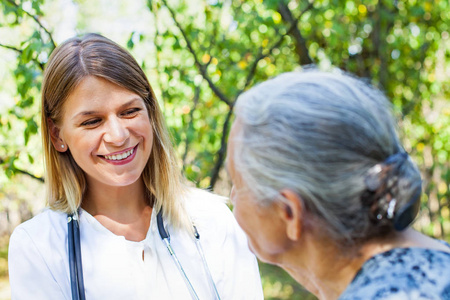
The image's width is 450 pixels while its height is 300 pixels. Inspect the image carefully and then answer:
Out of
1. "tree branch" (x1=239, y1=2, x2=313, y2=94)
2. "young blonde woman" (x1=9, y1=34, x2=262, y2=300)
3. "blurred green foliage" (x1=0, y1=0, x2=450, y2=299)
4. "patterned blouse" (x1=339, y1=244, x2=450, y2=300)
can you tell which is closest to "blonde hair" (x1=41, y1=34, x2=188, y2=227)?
"young blonde woman" (x1=9, y1=34, x2=262, y2=300)

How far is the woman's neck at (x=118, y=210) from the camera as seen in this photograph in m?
2.15

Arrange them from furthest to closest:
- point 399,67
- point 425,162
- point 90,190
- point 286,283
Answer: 1. point 286,283
2. point 425,162
3. point 399,67
4. point 90,190

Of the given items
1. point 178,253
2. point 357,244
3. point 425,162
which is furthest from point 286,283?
point 357,244

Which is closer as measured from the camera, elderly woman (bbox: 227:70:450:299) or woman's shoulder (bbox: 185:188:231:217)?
elderly woman (bbox: 227:70:450:299)

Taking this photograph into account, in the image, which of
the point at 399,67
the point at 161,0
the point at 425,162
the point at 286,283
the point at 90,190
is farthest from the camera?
the point at 286,283

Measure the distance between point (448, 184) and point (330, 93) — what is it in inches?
204

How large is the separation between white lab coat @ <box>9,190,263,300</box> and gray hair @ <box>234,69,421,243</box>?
893 mm

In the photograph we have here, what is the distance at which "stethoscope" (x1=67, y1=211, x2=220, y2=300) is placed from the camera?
6.05ft

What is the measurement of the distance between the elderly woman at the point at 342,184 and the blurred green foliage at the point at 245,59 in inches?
79.1

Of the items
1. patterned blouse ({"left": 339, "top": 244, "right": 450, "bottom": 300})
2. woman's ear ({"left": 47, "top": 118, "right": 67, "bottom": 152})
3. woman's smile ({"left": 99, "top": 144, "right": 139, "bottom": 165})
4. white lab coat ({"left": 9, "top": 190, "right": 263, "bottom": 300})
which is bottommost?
white lab coat ({"left": 9, "top": 190, "right": 263, "bottom": 300})

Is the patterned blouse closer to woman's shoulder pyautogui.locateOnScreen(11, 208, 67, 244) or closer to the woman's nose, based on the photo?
the woman's nose

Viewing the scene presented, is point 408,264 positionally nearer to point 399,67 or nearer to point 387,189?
point 387,189

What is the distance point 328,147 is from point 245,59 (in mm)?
3305

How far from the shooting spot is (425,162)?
589 centimetres
